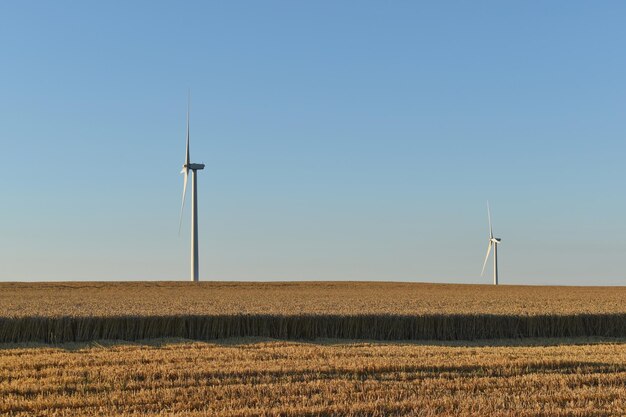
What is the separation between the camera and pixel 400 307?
32656 mm

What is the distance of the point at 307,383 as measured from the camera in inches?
603

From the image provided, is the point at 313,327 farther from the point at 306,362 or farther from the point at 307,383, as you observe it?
the point at 307,383

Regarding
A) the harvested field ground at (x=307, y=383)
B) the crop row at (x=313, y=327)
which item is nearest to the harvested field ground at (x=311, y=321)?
the crop row at (x=313, y=327)

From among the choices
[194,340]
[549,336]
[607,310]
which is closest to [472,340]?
[549,336]

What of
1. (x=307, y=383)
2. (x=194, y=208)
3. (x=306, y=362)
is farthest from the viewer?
(x=194, y=208)

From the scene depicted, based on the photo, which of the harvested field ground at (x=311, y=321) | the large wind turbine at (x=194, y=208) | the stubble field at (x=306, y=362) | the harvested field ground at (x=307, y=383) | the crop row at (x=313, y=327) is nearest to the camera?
the harvested field ground at (x=307, y=383)

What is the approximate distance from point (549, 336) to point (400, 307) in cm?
575

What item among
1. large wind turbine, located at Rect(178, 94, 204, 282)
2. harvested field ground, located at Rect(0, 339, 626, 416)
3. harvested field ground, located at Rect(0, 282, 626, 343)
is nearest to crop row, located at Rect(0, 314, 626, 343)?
harvested field ground, located at Rect(0, 282, 626, 343)

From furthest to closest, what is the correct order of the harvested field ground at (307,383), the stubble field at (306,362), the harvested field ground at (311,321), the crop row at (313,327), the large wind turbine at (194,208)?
the large wind turbine at (194,208) < the harvested field ground at (311,321) < the crop row at (313,327) < the stubble field at (306,362) < the harvested field ground at (307,383)

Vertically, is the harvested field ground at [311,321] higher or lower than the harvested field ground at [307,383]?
higher

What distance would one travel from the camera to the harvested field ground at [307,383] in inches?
527

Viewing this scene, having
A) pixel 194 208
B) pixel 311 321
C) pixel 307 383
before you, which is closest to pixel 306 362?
pixel 307 383

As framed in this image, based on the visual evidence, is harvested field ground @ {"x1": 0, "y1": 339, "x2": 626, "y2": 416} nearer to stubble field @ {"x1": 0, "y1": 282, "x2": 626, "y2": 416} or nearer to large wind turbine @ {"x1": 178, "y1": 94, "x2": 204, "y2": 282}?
stubble field @ {"x1": 0, "y1": 282, "x2": 626, "y2": 416}

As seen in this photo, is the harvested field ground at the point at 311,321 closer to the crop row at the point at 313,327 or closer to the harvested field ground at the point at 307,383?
the crop row at the point at 313,327
